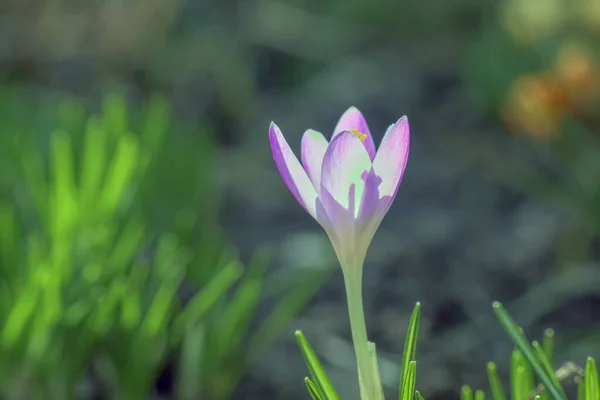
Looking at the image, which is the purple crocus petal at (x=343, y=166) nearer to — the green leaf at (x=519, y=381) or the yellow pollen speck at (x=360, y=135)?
the yellow pollen speck at (x=360, y=135)

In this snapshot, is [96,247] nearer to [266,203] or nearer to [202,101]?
[266,203]

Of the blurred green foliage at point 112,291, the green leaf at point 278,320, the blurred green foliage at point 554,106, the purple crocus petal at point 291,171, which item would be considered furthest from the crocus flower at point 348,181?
the blurred green foliage at point 554,106

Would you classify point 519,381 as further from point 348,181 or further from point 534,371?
point 348,181

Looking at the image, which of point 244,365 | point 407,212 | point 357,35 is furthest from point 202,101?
point 244,365

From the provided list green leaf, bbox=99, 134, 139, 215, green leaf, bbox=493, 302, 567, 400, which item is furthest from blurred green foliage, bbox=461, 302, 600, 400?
green leaf, bbox=99, 134, 139, 215

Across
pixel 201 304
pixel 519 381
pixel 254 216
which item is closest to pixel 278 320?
pixel 201 304

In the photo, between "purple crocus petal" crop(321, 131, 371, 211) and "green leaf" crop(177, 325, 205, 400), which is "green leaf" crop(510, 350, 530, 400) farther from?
"green leaf" crop(177, 325, 205, 400)
